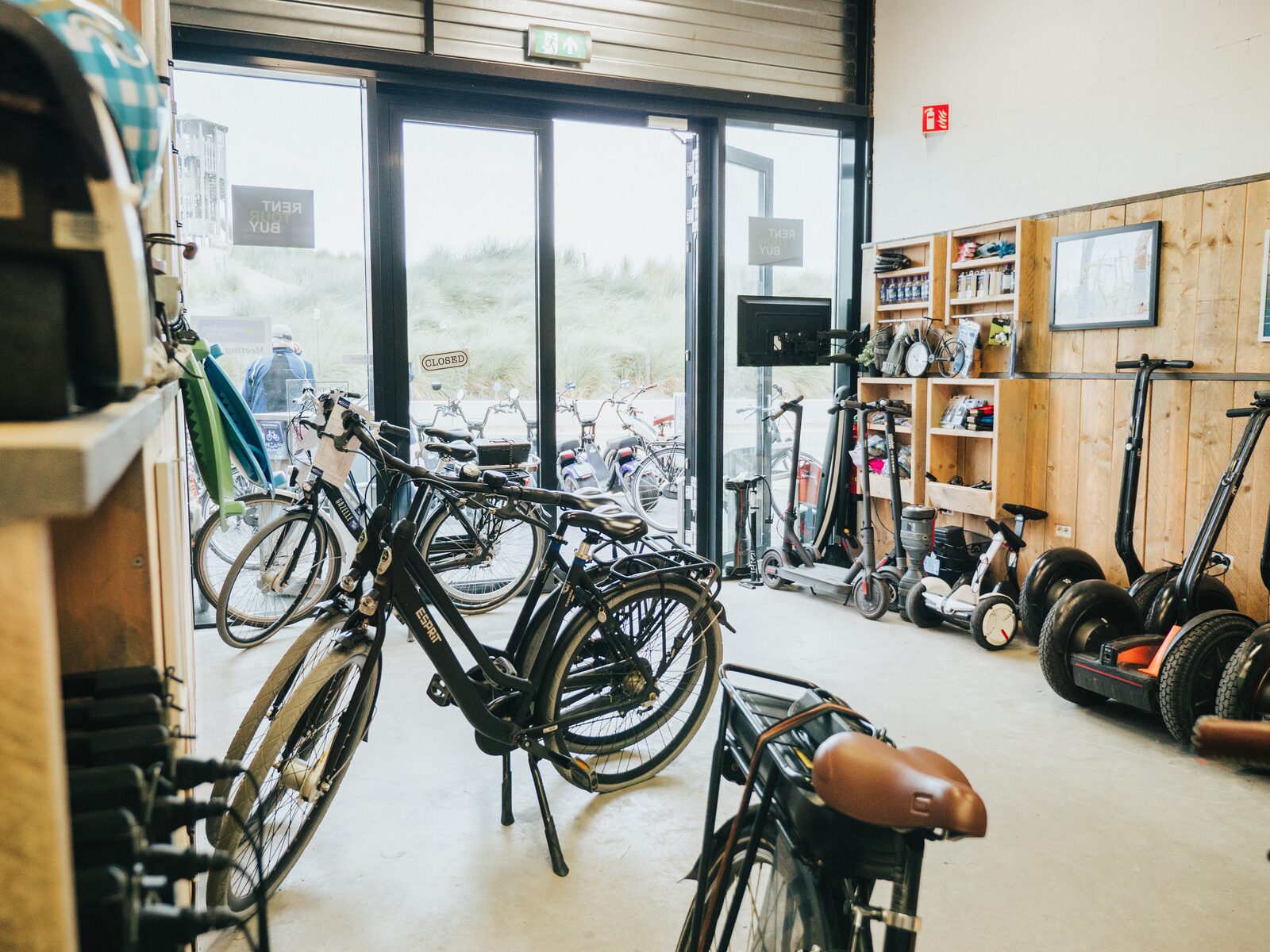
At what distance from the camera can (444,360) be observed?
500 cm

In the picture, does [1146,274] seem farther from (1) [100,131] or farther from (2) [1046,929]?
(1) [100,131]

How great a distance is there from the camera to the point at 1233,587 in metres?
3.86

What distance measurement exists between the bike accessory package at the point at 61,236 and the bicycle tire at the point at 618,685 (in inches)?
78.0

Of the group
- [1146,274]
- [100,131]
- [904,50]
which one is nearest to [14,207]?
[100,131]

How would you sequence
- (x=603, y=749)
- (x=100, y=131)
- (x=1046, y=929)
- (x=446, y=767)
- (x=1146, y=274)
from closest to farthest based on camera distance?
(x=100, y=131) < (x=1046, y=929) < (x=603, y=749) < (x=446, y=767) < (x=1146, y=274)

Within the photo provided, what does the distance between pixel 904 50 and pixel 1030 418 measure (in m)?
2.39

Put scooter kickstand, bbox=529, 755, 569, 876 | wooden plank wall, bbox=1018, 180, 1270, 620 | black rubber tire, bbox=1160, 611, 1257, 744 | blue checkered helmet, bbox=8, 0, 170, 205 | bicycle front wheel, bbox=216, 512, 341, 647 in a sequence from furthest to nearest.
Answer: bicycle front wheel, bbox=216, 512, 341, 647 < wooden plank wall, bbox=1018, 180, 1270, 620 < black rubber tire, bbox=1160, 611, 1257, 744 < scooter kickstand, bbox=529, 755, 569, 876 < blue checkered helmet, bbox=8, 0, 170, 205

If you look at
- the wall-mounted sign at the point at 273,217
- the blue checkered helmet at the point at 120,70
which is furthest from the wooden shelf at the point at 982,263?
the blue checkered helmet at the point at 120,70

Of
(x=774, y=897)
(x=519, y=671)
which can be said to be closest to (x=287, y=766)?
(x=519, y=671)

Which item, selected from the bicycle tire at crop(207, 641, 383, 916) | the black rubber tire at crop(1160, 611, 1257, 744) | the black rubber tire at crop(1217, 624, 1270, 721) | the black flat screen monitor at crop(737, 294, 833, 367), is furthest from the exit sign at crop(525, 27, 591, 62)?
the black rubber tire at crop(1217, 624, 1270, 721)

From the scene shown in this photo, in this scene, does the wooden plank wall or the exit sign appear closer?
the wooden plank wall

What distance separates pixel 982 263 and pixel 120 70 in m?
4.51

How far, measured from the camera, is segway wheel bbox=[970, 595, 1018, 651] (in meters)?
4.27

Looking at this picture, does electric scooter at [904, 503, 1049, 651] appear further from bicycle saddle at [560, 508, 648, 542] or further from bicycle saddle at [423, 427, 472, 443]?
bicycle saddle at [423, 427, 472, 443]
